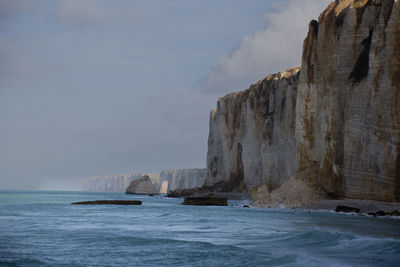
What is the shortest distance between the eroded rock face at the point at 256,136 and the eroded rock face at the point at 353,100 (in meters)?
17.2

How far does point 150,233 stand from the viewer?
25.4m

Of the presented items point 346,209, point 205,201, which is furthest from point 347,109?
point 205,201

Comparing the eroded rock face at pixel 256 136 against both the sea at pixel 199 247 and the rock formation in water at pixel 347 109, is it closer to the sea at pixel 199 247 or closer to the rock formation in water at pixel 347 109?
the rock formation in water at pixel 347 109

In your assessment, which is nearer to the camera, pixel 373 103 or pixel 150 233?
pixel 150 233

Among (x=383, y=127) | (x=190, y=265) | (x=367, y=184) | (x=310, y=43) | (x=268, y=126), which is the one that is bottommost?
(x=190, y=265)

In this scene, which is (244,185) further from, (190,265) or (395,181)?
(190,265)

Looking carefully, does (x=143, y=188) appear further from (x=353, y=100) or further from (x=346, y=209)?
(x=346, y=209)

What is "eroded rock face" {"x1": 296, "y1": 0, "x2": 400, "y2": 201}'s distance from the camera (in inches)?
1636

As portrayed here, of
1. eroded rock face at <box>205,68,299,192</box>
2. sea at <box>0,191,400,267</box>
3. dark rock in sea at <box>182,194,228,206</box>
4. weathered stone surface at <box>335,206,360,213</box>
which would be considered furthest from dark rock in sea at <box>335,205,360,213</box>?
eroded rock face at <box>205,68,299,192</box>

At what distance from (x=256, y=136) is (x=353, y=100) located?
4454cm

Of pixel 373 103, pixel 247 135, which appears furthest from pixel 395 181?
pixel 247 135

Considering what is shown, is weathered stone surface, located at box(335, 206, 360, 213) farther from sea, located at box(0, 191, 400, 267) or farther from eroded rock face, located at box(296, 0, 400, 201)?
sea, located at box(0, 191, 400, 267)

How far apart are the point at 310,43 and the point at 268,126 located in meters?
27.6

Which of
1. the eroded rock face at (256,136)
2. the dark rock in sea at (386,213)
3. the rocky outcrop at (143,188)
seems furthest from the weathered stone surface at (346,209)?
the rocky outcrop at (143,188)
